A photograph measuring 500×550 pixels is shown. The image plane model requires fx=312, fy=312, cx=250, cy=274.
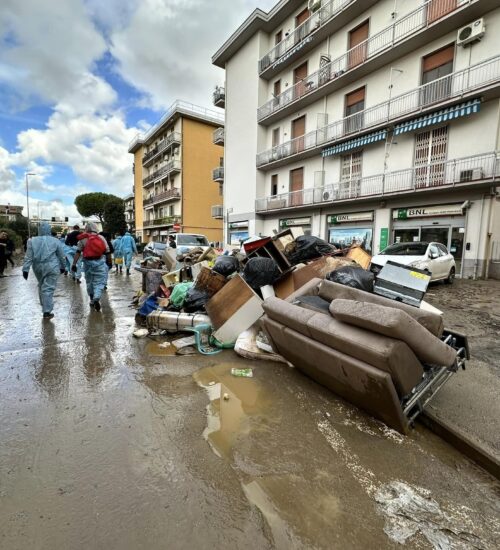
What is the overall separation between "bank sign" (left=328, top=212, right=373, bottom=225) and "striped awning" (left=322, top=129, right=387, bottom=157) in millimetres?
3257

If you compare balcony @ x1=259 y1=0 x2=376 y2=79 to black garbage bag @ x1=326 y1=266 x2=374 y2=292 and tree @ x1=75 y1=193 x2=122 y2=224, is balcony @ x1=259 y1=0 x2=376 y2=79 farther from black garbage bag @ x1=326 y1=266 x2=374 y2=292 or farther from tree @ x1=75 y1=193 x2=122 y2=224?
tree @ x1=75 y1=193 x2=122 y2=224

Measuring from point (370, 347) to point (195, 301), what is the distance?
→ 128 inches

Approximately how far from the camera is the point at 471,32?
441 inches

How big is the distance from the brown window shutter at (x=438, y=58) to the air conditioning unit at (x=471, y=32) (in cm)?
65

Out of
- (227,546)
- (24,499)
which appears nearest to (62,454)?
(24,499)

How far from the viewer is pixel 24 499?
1.69m

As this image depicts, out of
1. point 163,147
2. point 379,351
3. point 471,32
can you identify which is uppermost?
point 163,147

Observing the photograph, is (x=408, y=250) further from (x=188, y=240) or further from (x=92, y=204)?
(x=92, y=204)

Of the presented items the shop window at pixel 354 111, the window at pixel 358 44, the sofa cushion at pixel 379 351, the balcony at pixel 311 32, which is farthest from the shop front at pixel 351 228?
the sofa cushion at pixel 379 351

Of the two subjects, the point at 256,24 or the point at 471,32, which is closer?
the point at 471,32

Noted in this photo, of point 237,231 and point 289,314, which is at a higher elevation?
point 237,231

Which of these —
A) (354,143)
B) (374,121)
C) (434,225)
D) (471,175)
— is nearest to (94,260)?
(471,175)

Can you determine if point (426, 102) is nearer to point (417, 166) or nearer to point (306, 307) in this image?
point (417, 166)

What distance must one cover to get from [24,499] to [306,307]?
7.91 feet
